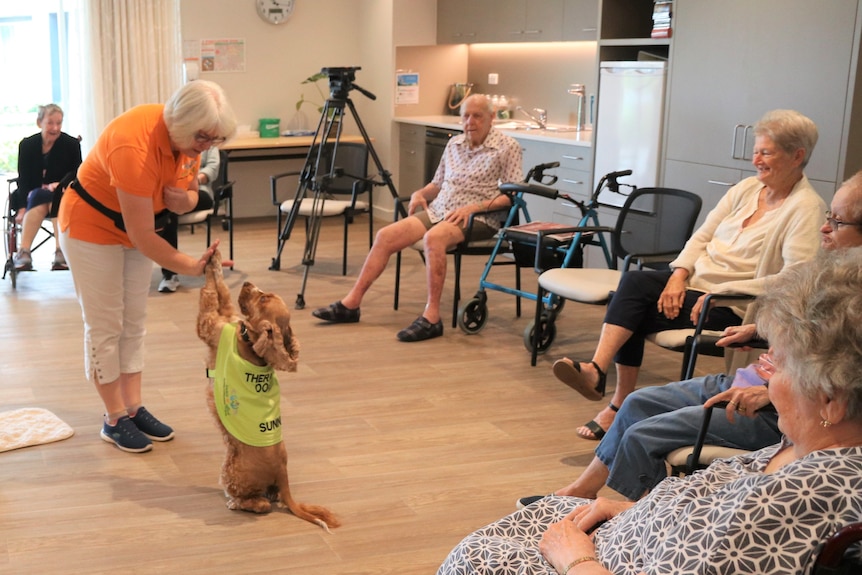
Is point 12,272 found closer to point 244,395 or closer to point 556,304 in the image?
point 556,304

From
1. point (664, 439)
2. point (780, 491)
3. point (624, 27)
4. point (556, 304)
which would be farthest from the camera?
point (624, 27)

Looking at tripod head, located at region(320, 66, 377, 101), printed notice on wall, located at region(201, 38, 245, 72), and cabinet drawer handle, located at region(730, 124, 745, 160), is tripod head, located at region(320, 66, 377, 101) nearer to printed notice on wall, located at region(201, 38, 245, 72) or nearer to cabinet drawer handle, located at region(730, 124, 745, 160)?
cabinet drawer handle, located at region(730, 124, 745, 160)

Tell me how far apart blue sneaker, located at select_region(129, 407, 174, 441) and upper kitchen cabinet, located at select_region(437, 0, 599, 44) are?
4103mm

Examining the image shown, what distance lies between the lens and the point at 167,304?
541 centimetres

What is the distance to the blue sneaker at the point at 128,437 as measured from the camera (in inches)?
133

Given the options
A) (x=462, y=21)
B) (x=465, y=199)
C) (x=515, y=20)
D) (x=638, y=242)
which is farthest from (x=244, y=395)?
(x=462, y=21)

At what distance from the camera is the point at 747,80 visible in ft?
16.1

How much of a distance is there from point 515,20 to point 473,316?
10.2ft

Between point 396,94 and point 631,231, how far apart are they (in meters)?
4.18

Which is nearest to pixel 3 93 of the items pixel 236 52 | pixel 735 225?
pixel 236 52

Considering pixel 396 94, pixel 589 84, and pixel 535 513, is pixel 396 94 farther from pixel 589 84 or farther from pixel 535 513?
pixel 535 513

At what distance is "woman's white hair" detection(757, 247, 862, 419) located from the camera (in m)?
1.49

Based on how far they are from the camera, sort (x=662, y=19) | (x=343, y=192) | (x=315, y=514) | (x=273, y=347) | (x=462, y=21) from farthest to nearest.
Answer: (x=462, y=21), (x=343, y=192), (x=662, y=19), (x=315, y=514), (x=273, y=347)

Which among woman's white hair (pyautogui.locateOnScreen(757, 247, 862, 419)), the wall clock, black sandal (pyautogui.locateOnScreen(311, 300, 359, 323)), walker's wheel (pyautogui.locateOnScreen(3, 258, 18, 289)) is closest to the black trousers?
black sandal (pyautogui.locateOnScreen(311, 300, 359, 323))
